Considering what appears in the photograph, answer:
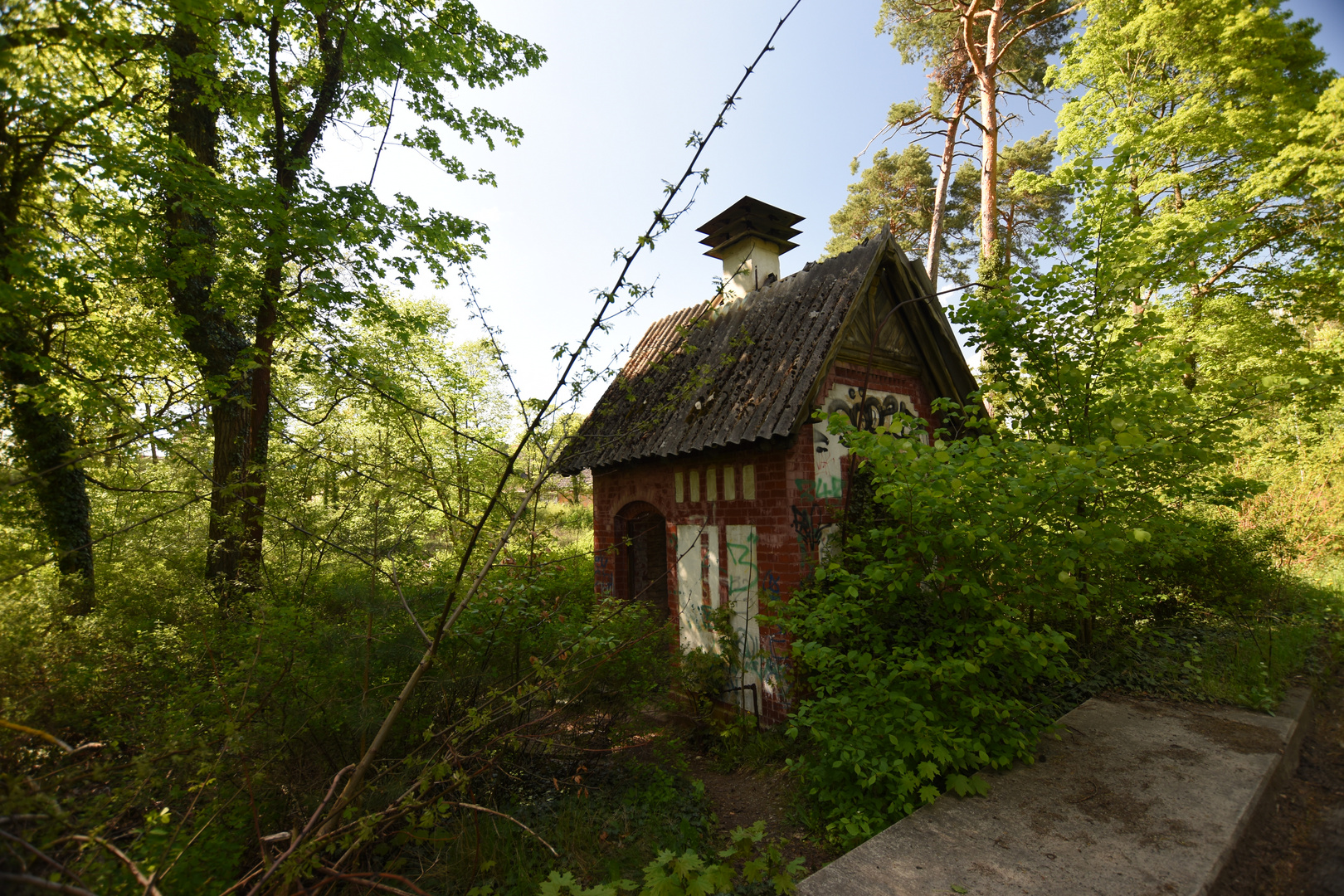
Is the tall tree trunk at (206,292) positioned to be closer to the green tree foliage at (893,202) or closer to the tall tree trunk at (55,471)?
the tall tree trunk at (55,471)

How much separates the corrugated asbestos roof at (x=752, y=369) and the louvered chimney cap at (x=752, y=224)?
1.46 metres

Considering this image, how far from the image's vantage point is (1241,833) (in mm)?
3193

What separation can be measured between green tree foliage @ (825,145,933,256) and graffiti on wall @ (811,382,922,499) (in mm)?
11291

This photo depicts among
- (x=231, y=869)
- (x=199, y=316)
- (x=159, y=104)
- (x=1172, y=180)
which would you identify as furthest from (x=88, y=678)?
(x=1172, y=180)

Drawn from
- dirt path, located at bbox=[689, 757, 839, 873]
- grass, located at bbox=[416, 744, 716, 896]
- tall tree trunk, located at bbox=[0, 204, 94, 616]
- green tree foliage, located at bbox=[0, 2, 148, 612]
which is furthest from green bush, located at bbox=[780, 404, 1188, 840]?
tall tree trunk, located at bbox=[0, 204, 94, 616]

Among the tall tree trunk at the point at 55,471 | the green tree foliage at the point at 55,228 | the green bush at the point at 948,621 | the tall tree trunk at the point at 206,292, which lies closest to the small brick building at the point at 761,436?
the green bush at the point at 948,621

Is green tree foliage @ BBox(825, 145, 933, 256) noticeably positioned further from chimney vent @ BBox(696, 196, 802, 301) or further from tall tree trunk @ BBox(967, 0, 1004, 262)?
chimney vent @ BBox(696, 196, 802, 301)

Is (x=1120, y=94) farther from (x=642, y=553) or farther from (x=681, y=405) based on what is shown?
(x=642, y=553)

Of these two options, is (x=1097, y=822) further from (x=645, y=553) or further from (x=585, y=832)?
(x=645, y=553)

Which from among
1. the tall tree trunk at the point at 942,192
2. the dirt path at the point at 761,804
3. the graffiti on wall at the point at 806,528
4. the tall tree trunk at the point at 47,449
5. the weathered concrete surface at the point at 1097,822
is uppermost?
→ the tall tree trunk at the point at 942,192

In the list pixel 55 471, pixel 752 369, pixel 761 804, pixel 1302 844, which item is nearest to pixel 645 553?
pixel 752 369

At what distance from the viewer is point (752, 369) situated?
593cm

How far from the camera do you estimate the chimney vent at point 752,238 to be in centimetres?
796

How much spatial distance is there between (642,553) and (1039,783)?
4.99 metres
